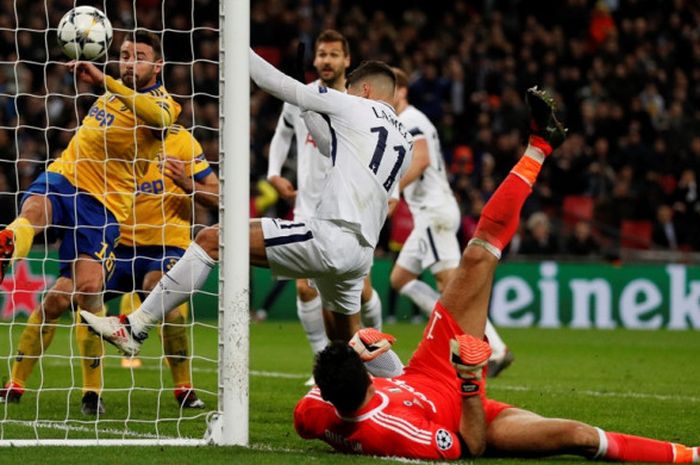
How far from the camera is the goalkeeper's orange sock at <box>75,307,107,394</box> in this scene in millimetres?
8070

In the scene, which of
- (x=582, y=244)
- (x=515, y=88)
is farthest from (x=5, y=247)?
(x=515, y=88)

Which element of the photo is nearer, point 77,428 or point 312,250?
point 312,250

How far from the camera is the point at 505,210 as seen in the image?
6520 millimetres

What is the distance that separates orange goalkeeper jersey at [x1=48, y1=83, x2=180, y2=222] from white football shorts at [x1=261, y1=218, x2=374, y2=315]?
63.1 inches

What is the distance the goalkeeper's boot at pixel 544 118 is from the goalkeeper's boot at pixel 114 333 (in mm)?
2440

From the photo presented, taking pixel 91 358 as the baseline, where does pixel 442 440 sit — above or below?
above

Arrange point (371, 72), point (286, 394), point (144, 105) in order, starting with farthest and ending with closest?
point (286, 394) < point (144, 105) < point (371, 72)

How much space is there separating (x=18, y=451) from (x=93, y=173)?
2.62 m

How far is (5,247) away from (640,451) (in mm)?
3888

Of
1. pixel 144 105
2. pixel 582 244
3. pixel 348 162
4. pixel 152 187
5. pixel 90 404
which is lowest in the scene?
pixel 582 244

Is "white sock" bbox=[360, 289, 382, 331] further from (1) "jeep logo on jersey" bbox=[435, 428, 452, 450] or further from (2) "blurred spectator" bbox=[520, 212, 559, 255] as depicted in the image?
(2) "blurred spectator" bbox=[520, 212, 559, 255]

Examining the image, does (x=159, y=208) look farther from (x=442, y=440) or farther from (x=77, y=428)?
(x=442, y=440)

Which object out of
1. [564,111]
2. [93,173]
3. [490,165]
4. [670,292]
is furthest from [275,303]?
[93,173]

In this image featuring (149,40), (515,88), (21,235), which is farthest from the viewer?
(515,88)
